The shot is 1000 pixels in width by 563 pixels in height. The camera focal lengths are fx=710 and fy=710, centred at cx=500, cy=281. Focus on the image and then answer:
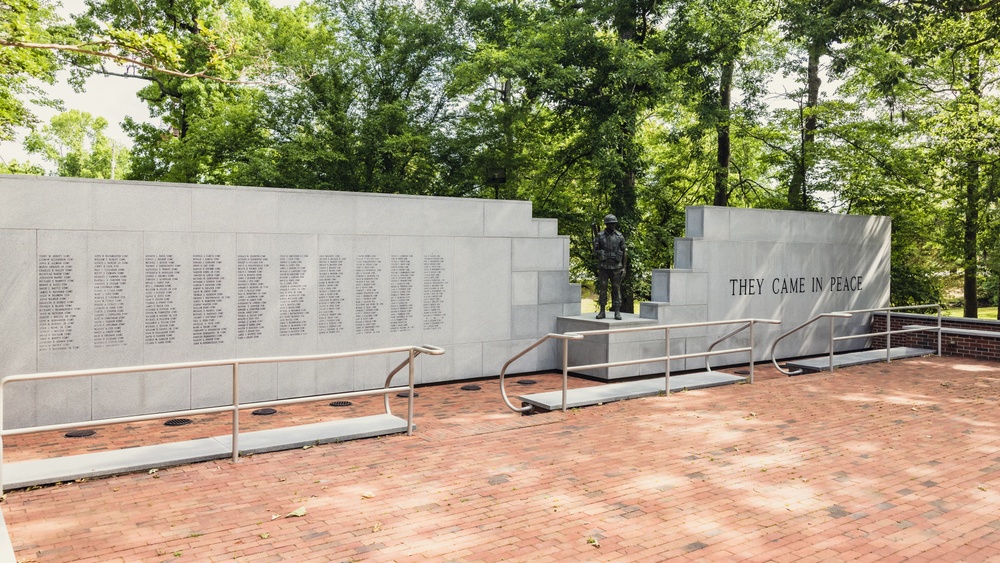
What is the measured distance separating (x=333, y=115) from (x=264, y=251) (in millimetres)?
10471

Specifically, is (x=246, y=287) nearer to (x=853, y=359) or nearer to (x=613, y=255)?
(x=613, y=255)

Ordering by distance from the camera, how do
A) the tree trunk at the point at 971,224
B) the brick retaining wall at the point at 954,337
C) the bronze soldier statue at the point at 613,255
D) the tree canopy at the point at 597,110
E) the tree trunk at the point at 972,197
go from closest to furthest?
1. the bronze soldier statue at the point at 613,255
2. the brick retaining wall at the point at 954,337
3. the tree canopy at the point at 597,110
4. the tree trunk at the point at 972,197
5. the tree trunk at the point at 971,224

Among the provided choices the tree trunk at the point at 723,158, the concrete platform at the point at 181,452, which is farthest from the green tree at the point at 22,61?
the tree trunk at the point at 723,158

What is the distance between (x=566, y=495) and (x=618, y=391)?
167 inches

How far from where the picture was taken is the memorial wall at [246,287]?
831cm

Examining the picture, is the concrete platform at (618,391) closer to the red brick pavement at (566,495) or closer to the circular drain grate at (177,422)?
the red brick pavement at (566,495)

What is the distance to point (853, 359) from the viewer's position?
A: 13.5 m

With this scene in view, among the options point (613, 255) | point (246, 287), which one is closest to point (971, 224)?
point (613, 255)

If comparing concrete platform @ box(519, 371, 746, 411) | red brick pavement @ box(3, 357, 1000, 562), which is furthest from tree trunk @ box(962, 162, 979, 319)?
red brick pavement @ box(3, 357, 1000, 562)

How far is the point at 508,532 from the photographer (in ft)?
16.8

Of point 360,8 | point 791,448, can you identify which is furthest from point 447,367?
point 360,8

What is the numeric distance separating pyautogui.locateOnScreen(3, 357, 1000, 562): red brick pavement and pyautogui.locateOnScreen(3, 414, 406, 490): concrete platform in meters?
0.16

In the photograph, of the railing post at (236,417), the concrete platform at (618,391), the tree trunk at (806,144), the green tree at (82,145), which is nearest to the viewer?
the railing post at (236,417)

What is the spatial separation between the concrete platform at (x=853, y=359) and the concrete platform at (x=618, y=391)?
7.13ft
